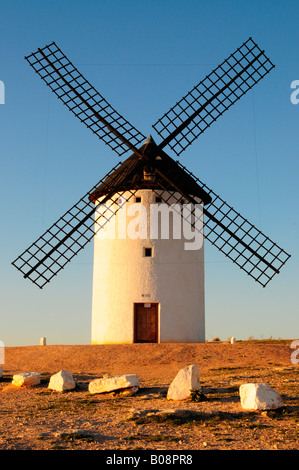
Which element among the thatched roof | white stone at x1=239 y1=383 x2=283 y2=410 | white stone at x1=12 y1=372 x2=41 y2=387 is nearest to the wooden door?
the thatched roof

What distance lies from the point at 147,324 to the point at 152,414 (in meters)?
12.7

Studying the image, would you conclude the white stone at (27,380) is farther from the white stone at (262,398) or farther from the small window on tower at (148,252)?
the small window on tower at (148,252)

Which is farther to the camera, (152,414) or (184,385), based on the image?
(184,385)

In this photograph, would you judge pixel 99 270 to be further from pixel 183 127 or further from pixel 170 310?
pixel 183 127

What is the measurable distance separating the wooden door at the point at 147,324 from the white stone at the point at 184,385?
35.7 ft

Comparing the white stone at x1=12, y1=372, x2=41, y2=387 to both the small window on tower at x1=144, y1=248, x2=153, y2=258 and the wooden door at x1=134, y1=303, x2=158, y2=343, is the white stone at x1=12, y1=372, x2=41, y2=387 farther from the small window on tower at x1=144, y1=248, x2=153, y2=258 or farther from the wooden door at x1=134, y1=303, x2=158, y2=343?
the small window on tower at x1=144, y1=248, x2=153, y2=258

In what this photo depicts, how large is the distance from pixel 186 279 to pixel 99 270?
383 cm

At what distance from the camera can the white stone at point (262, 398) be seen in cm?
925

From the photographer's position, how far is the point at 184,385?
1053 cm

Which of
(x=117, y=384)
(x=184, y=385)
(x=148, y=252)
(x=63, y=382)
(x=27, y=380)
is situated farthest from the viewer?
(x=148, y=252)

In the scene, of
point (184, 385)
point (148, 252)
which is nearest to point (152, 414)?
point (184, 385)

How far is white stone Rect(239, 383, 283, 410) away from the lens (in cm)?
925

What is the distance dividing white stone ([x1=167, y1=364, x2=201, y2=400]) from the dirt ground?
28 cm

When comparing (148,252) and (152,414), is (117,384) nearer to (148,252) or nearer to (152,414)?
(152,414)
